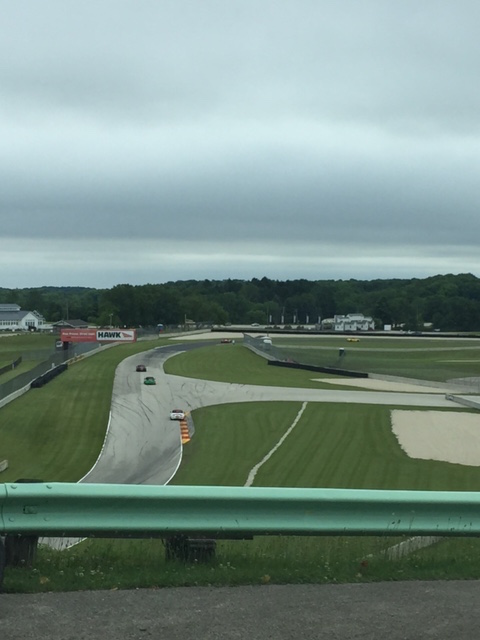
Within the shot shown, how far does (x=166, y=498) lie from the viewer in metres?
7.39

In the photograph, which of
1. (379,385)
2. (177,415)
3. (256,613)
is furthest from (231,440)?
(256,613)

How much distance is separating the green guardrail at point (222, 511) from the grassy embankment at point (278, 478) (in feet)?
1.05

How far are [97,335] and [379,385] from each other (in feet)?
158

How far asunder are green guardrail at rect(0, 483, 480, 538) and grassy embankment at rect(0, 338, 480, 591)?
0.32 meters

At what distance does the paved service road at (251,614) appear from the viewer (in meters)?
5.98

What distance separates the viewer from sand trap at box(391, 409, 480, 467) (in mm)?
34281

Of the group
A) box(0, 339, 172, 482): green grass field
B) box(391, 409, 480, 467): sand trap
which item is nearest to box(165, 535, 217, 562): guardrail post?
box(0, 339, 172, 482): green grass field

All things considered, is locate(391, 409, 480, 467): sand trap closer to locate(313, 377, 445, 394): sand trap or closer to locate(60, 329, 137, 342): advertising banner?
locate(313, 377, 445, 394): sand trap

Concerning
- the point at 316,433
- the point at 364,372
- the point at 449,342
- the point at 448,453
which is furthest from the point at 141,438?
the point at 449,342

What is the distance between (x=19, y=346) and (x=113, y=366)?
152 ft

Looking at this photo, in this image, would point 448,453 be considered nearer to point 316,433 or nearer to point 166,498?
point 316,433

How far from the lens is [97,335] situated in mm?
104688

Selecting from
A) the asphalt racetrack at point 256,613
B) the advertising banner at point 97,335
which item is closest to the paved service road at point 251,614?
the asphalt racetrack at point 256,613

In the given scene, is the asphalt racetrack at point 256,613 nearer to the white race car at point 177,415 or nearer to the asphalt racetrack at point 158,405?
the asphalt racetrack at point 158,405
